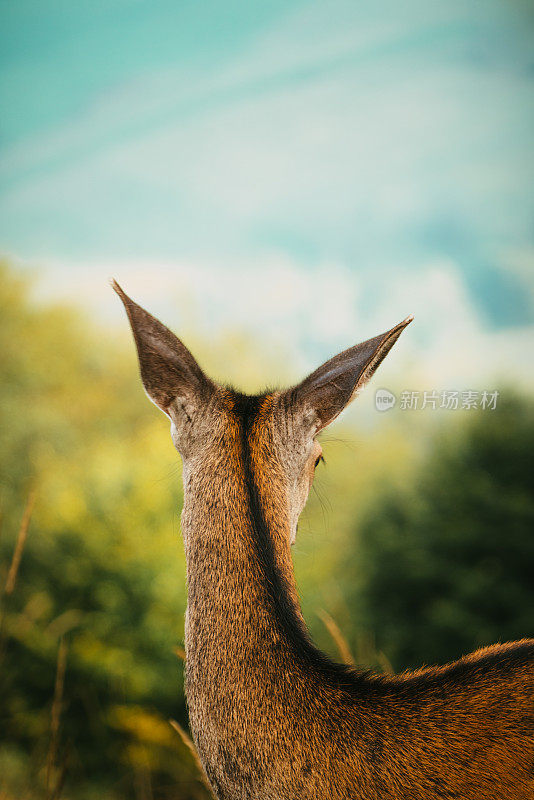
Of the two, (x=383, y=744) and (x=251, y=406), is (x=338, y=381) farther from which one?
(x=383, y=744)

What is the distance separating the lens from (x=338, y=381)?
2.08 metres

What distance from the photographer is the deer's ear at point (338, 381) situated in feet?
6.45

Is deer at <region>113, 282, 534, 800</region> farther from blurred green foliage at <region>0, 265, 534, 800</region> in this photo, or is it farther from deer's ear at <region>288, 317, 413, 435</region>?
blurred green foliage at <region>0, 265, 534, 800</region>


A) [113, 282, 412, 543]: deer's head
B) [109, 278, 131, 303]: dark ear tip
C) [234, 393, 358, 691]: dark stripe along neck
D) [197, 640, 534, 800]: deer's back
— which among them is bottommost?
[197, 640, 534, 800]: deer's back

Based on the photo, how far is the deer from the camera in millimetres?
1723

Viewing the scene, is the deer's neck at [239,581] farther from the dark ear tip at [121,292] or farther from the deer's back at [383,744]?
the dark ear tip at [121,292]

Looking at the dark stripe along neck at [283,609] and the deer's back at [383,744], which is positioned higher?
the dark stripe along neck at [283,609]

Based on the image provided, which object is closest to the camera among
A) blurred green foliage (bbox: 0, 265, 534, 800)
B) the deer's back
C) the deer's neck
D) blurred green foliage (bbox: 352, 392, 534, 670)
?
the deer's back

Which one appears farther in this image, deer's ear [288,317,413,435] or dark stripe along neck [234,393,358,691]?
deer's ear [288,317,413,435]

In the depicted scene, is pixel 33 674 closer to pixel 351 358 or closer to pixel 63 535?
pixel 63 535

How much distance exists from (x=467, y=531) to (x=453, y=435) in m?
3.18

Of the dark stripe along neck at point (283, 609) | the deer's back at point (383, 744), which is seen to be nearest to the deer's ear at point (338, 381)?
the dark stripe along neck at point (283, 609)

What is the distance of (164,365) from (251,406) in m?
0.33

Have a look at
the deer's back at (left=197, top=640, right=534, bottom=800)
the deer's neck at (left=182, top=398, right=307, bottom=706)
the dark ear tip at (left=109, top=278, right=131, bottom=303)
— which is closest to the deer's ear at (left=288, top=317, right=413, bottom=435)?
the deer's neck at (left=182, top=398, right=307, bottom=706)
